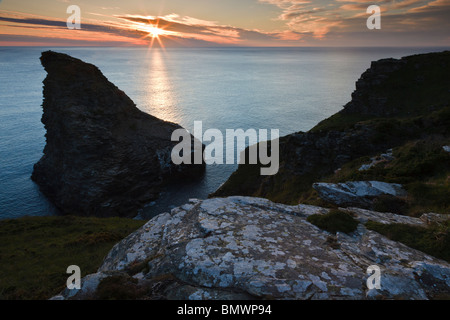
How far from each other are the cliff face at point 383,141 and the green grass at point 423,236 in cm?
488

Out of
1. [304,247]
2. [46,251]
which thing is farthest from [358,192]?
[46,251]

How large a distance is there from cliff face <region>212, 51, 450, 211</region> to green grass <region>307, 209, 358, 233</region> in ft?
22.4

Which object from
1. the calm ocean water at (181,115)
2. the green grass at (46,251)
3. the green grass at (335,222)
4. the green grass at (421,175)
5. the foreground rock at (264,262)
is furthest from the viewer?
the calm ocean water at (181,115)

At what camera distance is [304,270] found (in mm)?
8312

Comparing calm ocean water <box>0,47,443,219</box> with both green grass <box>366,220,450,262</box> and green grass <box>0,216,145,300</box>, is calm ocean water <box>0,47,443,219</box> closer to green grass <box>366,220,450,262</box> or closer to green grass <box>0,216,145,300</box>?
green grass <box>0,216,145,300</box>

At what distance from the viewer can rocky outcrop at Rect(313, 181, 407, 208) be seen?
16.7m

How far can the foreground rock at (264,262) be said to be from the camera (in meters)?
7.52

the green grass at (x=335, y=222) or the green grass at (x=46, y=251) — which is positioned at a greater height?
the green grass at (x=335, y=222)

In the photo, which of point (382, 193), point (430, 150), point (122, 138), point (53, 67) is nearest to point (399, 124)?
point (430, 150)

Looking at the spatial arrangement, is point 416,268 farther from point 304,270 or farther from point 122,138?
point 122,138

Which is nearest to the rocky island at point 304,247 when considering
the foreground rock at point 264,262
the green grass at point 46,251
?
the foreground rock at point 264,262

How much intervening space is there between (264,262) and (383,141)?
3341 centimetres

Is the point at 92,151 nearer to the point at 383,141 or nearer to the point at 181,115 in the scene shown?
the point at 181,115

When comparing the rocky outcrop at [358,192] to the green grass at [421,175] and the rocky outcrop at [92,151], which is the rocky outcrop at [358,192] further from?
the rocky outcrop at [92,151]
